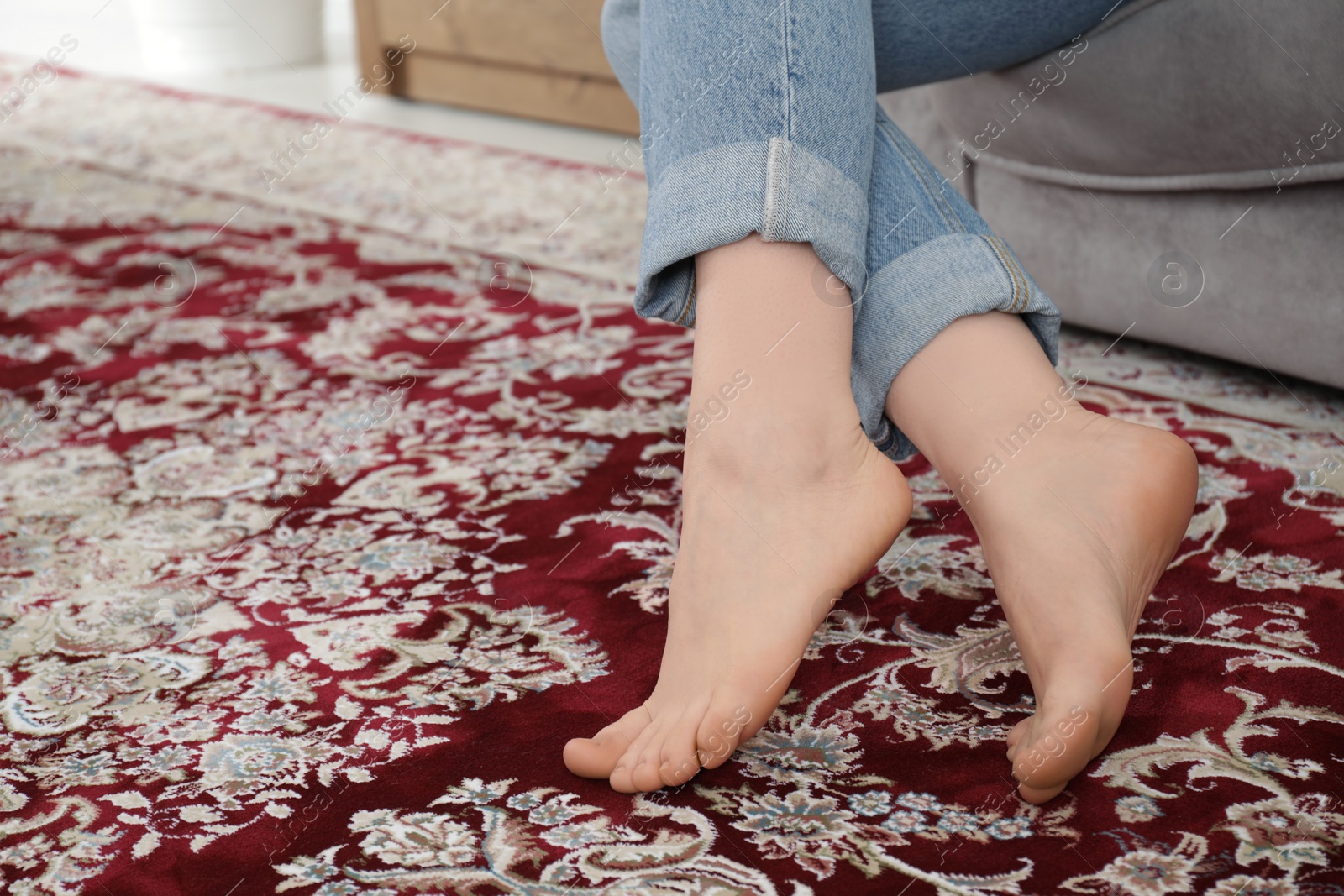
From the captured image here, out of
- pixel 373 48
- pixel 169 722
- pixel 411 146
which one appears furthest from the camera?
pixel 373 48

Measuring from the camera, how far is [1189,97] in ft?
2.93

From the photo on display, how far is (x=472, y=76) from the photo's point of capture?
2713mm

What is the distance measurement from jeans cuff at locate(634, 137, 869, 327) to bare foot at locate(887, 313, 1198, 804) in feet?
0.31

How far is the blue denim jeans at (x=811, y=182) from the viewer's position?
22.2 inches

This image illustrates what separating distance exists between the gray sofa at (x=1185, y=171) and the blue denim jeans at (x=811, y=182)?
319 mm

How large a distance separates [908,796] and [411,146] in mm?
2035

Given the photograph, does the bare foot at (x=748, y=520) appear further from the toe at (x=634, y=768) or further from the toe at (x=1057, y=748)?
the toe at (x=1057, y=748)

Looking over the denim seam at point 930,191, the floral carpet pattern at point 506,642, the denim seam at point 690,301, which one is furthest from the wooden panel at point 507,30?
the denim seam at point 690,301

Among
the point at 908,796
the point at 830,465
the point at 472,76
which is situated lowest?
the point at 908,796

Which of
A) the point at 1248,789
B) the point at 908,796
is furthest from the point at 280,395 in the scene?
the point at 1248,789

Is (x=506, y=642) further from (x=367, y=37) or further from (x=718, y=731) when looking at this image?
(x=367, y=37)

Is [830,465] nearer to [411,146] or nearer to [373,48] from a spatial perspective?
[411,146]

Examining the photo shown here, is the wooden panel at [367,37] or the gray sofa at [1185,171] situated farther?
the wooden panel at [367,37]
